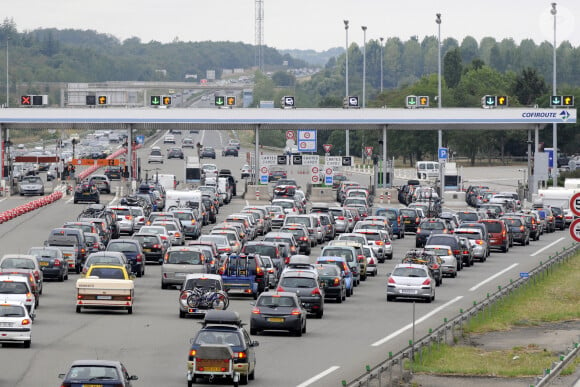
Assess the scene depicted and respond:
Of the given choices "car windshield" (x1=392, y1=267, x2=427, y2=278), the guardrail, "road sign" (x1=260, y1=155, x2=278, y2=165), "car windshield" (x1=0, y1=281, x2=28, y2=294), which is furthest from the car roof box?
"road sign" (x1=260, y1=155, x2=278, y2=165)

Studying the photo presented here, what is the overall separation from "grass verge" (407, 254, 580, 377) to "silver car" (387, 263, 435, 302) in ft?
8.64

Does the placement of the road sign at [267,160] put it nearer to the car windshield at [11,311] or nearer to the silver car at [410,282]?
the silver car at [410,282]

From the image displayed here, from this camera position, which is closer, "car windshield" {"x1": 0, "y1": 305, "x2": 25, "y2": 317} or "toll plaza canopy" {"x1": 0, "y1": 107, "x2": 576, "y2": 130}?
"car windshield" {"x1": 0, "y1": 305, "x2": 25, "y2": 317}

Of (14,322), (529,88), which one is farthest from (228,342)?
(529,88)

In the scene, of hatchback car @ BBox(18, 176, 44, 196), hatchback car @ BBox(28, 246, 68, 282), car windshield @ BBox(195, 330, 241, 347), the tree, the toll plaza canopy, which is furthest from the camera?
the tree

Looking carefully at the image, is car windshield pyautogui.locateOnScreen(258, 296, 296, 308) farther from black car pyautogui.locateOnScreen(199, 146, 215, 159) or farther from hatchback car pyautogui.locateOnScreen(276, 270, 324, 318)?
black car pyautogui.locateOnScreen(199, 146, 215, 159)

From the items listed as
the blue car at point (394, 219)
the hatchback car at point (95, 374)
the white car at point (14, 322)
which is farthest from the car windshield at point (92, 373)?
the blue car at point (394, 219)

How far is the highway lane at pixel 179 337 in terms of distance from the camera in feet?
98.7

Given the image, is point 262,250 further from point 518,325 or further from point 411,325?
point 518,325

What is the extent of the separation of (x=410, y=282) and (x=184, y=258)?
293 inches

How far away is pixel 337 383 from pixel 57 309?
597 inches

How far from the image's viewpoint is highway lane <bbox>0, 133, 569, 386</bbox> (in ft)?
98.7

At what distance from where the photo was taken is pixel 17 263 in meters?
44.0

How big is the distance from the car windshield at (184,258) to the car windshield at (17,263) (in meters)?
5.22
